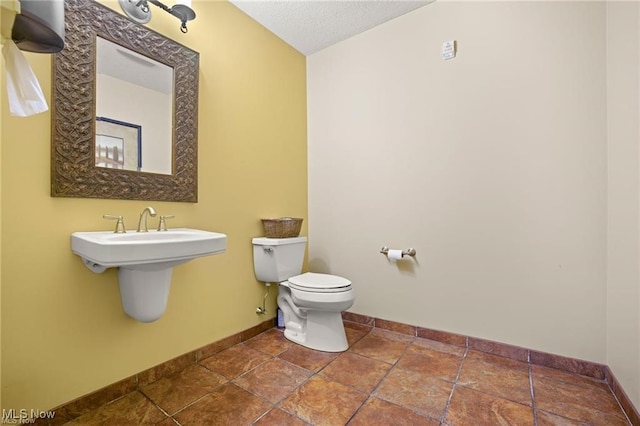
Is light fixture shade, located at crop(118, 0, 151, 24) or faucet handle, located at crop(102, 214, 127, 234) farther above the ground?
light fixture shade, located at crop(118, 0, 151, 24)

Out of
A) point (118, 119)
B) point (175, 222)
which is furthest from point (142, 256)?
point (118, 119)

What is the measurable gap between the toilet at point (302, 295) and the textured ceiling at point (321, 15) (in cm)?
161

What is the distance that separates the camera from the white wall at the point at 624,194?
123 cm

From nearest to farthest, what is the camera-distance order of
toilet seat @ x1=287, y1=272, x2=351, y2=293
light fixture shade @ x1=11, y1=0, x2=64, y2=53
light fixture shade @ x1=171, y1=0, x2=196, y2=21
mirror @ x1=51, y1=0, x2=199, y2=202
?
light fixture shade @ x1=11, y1=0, x2=64, y2=53 < mirror @ x1=51, y1=0, x2=199, y2=202 < light fixture shade @ x1=171, y1=0, x2=196, y2=21 < toilet seat @ x1=287, y1=272, x2=351, y2=293

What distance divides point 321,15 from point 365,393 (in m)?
2.41

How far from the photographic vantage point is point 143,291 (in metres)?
1.33

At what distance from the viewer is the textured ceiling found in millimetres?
1968

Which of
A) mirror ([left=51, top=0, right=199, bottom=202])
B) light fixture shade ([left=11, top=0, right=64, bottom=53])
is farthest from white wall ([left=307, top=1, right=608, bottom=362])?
light fixture shade ([left=11, top=0, right=64, bottom=53])

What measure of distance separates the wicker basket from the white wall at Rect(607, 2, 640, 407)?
1765 millimetres

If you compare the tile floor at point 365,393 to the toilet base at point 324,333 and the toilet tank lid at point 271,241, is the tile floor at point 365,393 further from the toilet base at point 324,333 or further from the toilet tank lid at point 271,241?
the toilet tank lid at point 271,241

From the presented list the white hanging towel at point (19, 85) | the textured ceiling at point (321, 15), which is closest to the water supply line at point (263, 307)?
the white hanging towel at point (19, 85)

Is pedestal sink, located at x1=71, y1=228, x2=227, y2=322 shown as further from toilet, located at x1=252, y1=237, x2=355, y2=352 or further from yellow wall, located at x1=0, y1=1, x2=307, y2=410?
toilet, located at x1=252, y1=237, x2=355, y2=352

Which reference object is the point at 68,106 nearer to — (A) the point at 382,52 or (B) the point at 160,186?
(B) the point at 160,186

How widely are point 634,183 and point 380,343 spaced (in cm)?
157
